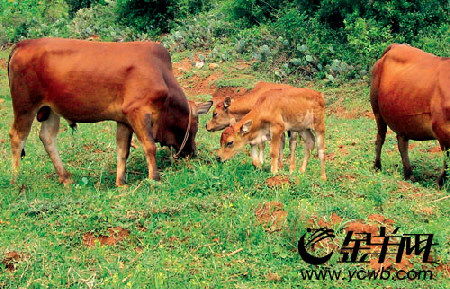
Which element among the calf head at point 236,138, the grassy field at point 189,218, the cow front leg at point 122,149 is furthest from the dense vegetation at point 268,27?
the cow front leg at point 122,149

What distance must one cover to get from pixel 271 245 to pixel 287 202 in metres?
1.29

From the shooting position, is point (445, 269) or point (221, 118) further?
point (221, 118)

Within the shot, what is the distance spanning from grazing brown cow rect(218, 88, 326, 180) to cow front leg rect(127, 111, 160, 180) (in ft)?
3.34

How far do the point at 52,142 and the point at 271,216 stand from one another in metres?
3.69

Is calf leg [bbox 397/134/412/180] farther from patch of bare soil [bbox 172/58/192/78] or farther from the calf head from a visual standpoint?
patch of bare soil [bbox 172/58/192/78]

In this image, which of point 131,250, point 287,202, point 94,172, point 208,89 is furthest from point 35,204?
point 208,89

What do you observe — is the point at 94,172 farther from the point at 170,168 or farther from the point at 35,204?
the point at 35,204

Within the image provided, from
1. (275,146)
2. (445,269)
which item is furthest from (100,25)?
(445,269)

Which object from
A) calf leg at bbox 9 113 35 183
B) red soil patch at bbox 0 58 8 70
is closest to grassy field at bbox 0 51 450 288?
calf leg at bbox 9 113 35 183

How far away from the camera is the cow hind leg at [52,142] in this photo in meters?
9.57

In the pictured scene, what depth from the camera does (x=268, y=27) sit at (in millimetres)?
18641

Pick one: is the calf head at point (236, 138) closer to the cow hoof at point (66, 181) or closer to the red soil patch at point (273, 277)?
the cow hoof at point (66, 181)

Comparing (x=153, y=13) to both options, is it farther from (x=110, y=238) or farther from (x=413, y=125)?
(x=110, y=238)

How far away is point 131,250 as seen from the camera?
7.01 m
